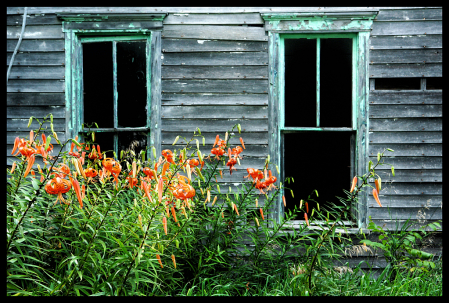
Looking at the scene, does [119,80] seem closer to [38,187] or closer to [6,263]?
[38,187]

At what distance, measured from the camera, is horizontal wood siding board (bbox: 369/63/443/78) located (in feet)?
10.4

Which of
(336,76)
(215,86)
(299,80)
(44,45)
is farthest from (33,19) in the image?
(336,76)

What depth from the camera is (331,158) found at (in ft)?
11.9

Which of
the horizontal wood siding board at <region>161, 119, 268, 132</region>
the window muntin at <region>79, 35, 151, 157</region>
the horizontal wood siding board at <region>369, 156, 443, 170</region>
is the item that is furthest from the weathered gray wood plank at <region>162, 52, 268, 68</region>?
the horizontal wood siding board at <region>369, 156, 443, 170</region>

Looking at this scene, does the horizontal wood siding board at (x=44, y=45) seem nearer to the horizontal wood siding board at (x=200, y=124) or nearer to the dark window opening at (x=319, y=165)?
the horizontal wood siding board at (x=200, y=124)

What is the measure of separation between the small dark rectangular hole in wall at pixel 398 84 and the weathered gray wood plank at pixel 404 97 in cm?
7

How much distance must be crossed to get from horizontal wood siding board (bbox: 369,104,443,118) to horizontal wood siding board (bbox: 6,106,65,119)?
3411mm

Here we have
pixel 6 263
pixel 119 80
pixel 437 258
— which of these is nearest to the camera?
pixel 6 263

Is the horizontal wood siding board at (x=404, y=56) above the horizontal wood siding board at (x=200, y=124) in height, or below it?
above

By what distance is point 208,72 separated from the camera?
10.8 ft

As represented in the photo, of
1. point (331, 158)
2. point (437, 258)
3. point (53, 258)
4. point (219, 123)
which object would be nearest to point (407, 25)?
point (331, 158)

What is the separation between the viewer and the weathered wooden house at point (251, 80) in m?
3.17

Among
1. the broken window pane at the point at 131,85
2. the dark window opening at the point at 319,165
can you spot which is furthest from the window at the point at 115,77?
the dark window opening at the point at 319,165

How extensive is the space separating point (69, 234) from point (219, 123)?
1841mm
